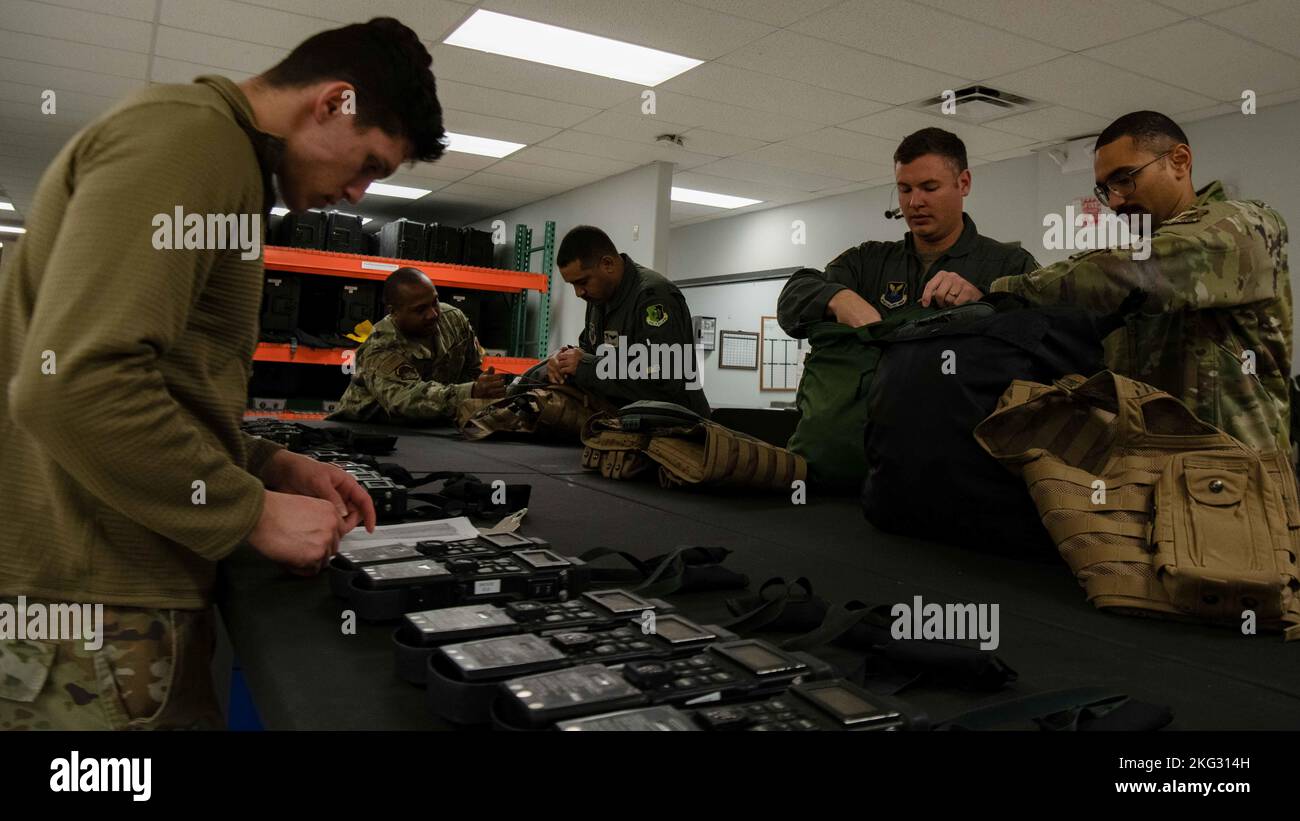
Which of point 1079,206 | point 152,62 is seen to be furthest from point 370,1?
point 1079,206

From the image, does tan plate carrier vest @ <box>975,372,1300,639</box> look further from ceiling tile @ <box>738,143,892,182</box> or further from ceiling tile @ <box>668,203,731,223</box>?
ceiling tile @ <box>668,203,731,223</box>

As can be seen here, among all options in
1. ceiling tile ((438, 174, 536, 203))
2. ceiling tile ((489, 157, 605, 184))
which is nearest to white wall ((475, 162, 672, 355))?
ceiling tile ((489, 157, 605, 184))

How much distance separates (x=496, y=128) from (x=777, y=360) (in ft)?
15.0

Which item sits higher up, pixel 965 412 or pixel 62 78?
pixel 62 78

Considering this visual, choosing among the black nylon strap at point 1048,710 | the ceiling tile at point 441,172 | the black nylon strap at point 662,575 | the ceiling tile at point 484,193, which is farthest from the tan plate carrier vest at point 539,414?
the ceiling tile at point 484,193

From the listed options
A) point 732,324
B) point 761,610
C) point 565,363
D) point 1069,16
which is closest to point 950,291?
point 761,610

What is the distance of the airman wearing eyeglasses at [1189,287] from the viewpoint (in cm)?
153

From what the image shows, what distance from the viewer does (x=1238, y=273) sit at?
1556 millimetres

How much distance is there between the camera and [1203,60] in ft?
13.8

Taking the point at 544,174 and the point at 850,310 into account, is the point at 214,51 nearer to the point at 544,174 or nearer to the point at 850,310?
the point at 544,174

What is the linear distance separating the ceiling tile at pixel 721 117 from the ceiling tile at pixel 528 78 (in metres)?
0.21

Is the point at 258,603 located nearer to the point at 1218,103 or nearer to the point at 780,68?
the point at 780,68

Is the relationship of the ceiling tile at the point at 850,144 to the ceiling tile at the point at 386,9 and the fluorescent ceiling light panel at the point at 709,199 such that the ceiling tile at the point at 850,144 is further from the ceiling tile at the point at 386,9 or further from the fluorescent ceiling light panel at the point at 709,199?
the ceiling tile at the point at 386,9

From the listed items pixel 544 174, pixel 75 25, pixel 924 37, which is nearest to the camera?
pixel 924 37
